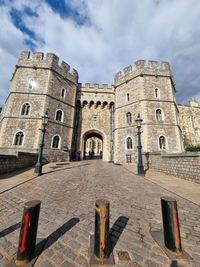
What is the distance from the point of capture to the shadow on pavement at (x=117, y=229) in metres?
2.16

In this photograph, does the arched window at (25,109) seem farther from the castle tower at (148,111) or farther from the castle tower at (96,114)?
the castle tower at (148,111)

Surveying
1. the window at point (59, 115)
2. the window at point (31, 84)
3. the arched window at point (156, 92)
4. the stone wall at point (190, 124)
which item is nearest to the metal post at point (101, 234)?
the window at point (59, 115)

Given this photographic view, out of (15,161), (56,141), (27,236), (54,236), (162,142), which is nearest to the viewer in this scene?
(27,236)

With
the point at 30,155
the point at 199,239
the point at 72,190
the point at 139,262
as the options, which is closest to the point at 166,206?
the point at 139,262

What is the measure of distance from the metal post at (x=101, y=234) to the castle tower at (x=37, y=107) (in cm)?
1307

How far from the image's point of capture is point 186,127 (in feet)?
117

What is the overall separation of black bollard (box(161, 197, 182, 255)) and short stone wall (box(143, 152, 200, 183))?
5620 millimetres

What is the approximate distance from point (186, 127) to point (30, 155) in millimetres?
39478

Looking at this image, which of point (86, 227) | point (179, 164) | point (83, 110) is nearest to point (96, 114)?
point (83, 110)

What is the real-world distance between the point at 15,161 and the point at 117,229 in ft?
29.1

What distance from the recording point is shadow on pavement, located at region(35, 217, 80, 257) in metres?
1.97

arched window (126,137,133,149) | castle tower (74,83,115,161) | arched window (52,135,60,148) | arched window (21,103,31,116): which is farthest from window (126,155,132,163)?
arched window (21,103,31,116)

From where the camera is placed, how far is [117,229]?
8.13ft

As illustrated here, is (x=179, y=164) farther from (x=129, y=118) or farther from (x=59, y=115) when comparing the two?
(x=59, y=115)
